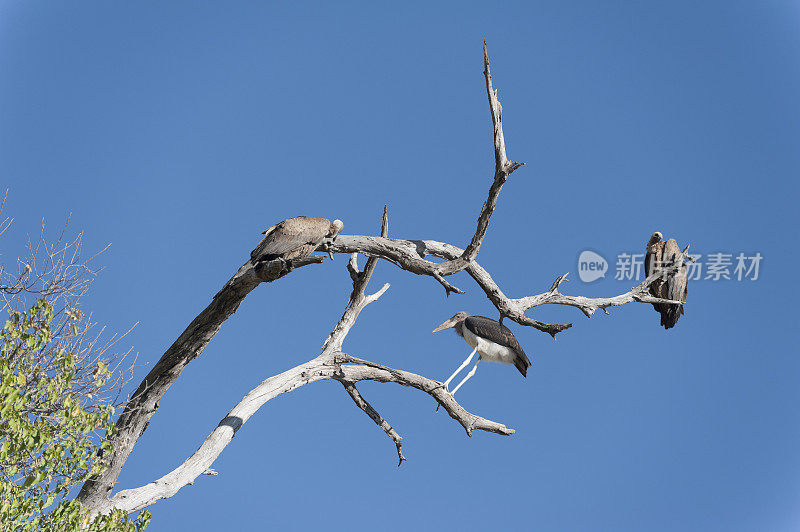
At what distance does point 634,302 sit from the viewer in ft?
30.4

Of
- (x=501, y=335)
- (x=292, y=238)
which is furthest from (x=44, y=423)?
(x=501, y=335)

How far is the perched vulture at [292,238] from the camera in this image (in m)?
6.42

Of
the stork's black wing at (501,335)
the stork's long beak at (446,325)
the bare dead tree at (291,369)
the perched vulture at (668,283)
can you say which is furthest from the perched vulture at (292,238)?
the perched vulture at (668,283)

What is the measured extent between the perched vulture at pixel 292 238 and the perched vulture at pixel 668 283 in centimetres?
617

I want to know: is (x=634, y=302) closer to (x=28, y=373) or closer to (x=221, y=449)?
(x=221, y=449)

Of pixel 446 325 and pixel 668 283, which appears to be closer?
pixel 668 283

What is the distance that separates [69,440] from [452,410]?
4.49 meters

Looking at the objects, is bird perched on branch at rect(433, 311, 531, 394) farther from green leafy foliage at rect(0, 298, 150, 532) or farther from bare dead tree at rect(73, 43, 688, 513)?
green leafy foliage at rect(0, 298, 150, 532)

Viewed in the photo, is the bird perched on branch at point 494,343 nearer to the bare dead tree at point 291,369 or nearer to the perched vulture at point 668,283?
the bare dead tree at point 291,369

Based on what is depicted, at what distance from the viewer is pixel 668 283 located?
10844mm

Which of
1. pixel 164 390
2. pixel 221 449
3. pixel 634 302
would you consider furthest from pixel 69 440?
pixel 634 302

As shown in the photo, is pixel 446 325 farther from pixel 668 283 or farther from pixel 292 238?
pixel 292 238

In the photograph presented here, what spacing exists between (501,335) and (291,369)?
333cm

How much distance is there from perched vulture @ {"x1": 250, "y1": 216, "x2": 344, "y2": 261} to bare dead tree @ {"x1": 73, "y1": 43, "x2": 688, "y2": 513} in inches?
4.8
